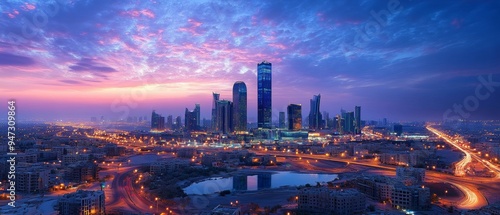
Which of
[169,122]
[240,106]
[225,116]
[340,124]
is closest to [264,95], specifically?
[240,106]

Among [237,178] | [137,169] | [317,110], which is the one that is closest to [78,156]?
[137,169]

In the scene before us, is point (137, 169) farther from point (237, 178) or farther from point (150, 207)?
point (150, 207)

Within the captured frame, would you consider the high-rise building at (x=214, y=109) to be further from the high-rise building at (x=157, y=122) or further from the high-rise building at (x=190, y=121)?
the high-rise building at (x=157, y=122)

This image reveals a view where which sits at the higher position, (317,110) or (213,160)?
(317,110)

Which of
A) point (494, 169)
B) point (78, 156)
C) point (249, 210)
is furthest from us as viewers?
point (78, 156)

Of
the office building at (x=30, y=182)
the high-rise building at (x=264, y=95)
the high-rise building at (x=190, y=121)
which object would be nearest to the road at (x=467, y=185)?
the office building at (x=30, y=182)

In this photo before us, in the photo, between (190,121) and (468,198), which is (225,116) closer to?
(190,121)

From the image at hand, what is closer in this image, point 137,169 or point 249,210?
point 249,210
